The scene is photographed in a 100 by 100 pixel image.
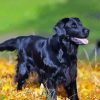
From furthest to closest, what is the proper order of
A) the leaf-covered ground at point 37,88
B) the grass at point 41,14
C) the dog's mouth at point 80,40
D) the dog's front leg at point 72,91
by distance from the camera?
1. the grass at point 41,14
2. the dog's front leg at point 72,91
3. the leaf-covered ground at point 37,88
4. the dog's mouth at point 80,40

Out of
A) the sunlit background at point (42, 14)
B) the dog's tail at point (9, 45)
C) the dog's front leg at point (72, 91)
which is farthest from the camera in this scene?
the sunlit background at point (42, 14)

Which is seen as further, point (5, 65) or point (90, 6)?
point (90, 6)

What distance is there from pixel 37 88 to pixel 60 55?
1.19 metres

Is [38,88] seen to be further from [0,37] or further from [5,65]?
[0,37]

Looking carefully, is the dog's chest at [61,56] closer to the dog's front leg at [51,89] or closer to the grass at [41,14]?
the dog's front leg at [51,89]

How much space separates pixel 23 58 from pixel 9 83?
0.65 meters

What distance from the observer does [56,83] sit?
34.7ft

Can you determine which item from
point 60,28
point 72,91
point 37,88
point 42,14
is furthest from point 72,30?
point 42,14

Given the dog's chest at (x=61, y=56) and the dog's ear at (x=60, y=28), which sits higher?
the dog's ear at (x=60, y=28)

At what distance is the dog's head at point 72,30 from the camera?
1021cm

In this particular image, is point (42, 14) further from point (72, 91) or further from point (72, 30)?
point (72, 30)

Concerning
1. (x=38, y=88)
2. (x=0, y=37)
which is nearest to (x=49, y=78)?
(x=38, y=88)

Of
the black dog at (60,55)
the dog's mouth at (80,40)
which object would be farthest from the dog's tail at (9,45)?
the dog's mouth at (80,40)

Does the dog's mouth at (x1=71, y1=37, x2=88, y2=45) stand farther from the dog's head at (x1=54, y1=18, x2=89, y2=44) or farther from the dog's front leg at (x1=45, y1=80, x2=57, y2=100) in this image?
the dog's front leg at (x1=45, y1=80, x2=57, y2=100)
